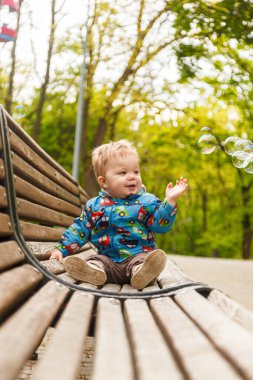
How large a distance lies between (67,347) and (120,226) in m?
1.98

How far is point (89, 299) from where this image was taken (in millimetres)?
2338

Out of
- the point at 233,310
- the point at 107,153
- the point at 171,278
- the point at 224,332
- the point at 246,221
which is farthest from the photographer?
the point at 246,221

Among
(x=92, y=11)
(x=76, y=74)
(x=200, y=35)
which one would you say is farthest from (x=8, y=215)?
(x=76, y=74)

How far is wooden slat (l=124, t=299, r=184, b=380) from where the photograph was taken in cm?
131

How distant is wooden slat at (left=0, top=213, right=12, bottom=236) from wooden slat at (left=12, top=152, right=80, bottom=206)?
48 cm

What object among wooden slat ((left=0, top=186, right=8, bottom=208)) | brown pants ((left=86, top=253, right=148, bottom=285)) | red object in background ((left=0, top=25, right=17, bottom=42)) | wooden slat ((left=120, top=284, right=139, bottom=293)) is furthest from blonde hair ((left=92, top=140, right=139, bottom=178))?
red object in background ((left=0, top=25, right=17, bottom=42))

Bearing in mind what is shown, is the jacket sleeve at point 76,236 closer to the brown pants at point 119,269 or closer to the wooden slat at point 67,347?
the brown pants at point 119,269

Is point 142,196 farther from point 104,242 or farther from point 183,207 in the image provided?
point 183,207

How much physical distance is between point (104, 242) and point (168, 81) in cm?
1464

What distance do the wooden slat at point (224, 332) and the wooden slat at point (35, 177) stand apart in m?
1.34

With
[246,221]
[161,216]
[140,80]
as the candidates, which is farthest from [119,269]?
[246,221]

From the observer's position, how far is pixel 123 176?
356cm

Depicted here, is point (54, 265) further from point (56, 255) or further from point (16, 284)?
point (16, 284)

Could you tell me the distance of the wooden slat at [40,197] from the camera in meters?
3.21
